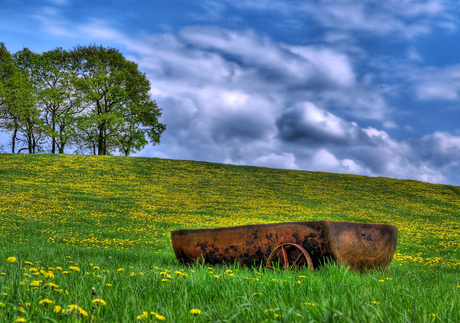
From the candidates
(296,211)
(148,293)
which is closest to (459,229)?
(296,211)

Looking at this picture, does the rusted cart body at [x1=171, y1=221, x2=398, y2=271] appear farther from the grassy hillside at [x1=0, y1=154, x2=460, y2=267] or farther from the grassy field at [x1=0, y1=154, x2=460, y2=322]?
the grassy hillside at [x1=0, y1=154, x2=460, y2=267]

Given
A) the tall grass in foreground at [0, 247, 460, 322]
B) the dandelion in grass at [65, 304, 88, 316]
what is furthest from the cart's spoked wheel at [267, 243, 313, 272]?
the dandelion in grass at [65, 304, 88, 316]

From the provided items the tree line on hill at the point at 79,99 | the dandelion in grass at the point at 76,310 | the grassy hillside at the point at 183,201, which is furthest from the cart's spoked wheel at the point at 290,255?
the tree line on hill at the point at 79,99

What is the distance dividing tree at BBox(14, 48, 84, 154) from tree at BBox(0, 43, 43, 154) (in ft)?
3.27

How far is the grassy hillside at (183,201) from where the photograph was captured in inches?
476

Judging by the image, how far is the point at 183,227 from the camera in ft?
45.2

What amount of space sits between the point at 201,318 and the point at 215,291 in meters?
0.83

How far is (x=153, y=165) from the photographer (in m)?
32.3

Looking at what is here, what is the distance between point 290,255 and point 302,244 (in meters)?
0.35

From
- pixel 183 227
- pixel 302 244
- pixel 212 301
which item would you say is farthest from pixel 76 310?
pixel 183 227

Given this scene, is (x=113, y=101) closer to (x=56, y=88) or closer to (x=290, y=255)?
(x=56, y=88)

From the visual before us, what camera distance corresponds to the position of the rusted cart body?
4352 millimetres

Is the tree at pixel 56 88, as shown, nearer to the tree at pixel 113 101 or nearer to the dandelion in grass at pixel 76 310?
the tree at pixel 113 101

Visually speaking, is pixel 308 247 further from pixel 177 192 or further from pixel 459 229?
pixel 177 192
